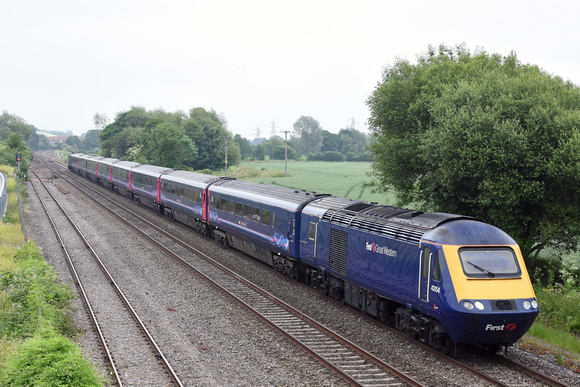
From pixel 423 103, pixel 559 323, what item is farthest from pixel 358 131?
pixel 559 323

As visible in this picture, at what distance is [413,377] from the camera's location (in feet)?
37.2

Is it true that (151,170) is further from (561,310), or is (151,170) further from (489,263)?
(489,263)

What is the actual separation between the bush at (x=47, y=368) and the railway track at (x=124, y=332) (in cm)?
171

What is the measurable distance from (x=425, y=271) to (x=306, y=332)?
412 cm

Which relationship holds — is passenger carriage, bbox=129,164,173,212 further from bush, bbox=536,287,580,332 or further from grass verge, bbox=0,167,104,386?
bush, bbox=536,287,580,332

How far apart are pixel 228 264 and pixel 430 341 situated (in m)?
12.2

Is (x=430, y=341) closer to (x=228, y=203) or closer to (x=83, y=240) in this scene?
(x=228, y=203)

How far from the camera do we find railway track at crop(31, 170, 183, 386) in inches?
458

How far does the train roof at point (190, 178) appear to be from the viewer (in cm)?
3091

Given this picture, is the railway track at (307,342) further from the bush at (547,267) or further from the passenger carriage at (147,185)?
the passenger carriage at (147,185)

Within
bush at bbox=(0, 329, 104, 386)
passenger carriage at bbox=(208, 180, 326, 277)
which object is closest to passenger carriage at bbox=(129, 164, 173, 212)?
passenger carriage at bbox=(208, 180, 326, 277)

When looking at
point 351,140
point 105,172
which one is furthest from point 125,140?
point 351,140

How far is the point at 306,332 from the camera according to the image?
14.5 m

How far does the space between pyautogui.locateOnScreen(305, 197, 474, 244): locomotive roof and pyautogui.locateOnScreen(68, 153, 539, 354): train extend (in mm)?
34
